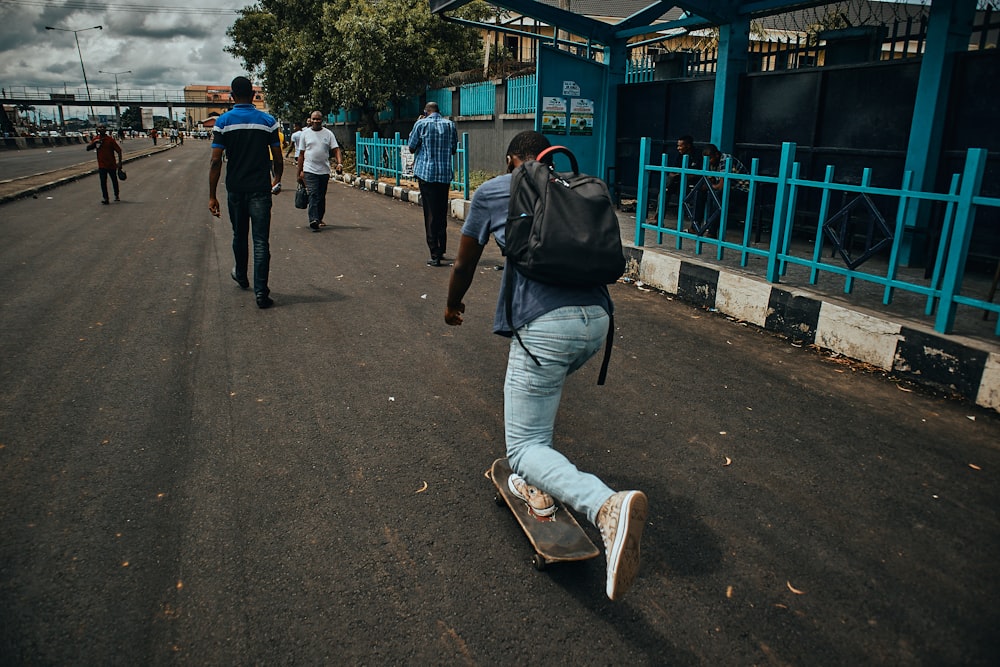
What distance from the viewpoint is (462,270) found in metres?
2.88

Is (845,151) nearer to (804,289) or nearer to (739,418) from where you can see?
(804,289)

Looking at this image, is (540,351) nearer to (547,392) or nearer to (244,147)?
(547,392)

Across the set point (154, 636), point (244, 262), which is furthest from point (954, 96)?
point (154, 636)

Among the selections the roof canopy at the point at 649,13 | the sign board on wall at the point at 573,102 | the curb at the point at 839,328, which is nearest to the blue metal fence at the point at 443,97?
the sign board on wall at the point at 573,102

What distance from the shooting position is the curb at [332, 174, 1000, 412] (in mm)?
4352

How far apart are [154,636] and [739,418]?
3191 mm

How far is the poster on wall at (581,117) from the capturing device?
11.2m

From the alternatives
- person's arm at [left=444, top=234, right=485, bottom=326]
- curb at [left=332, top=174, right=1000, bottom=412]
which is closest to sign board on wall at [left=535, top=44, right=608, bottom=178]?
curb at [left=332, top=174, right=1000, bottom=412]

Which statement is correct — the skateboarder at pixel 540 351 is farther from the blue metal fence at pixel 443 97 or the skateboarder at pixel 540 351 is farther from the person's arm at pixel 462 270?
the blue metal fence at pixel 443 97

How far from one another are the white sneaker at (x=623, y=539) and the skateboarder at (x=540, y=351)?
9 centimetres

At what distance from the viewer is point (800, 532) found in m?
2.95

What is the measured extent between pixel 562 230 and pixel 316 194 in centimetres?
976

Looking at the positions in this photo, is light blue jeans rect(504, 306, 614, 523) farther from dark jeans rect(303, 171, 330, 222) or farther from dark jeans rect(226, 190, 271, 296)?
dark jeans rect(303, 171, 330, 222)

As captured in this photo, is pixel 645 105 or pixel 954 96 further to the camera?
pixel 645 105
